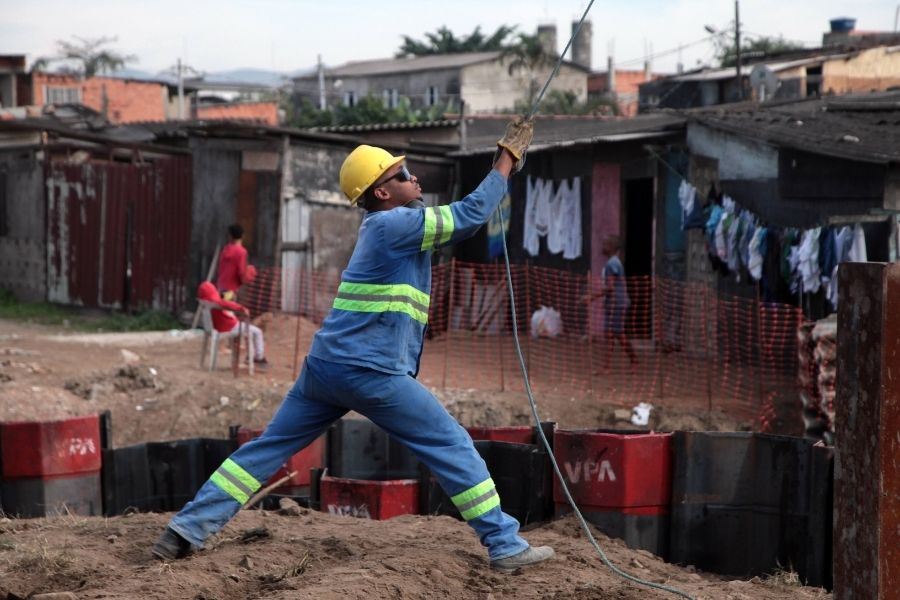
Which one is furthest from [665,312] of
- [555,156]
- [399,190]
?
[399,190]

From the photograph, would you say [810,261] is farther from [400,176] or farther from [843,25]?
[843,25]

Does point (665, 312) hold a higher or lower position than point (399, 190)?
lower

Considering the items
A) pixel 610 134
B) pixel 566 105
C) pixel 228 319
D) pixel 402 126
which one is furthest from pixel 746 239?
pixel 566 105

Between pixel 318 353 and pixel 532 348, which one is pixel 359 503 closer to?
pixel 318 353

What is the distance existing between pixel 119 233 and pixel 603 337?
997 centimetres

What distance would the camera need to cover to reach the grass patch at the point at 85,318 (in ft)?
67.9

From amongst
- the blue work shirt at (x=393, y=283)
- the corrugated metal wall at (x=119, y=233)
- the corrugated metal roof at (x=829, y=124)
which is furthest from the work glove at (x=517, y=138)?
the corrugated metal wall at (x=119, y=233)

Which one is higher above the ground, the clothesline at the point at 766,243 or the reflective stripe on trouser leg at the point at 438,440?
the clothesline at the point at 766,243

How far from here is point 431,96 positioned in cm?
5466

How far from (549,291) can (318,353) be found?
12906 millimetres

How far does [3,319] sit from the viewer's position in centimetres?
2155

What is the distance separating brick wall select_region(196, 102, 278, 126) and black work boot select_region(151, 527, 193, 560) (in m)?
45.0

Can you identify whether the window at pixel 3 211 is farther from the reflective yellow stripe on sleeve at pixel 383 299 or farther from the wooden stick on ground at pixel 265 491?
the reflective yellow stripe on sleeve at pixel 383 299

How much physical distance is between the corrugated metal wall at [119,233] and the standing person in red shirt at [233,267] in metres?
6.53
